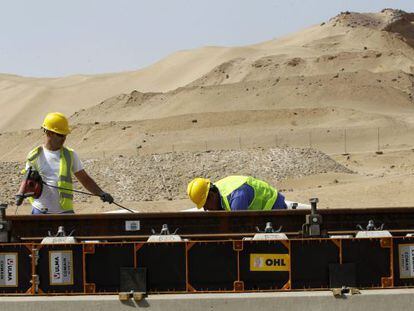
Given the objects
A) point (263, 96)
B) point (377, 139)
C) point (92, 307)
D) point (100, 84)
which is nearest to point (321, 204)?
point (92, 307)

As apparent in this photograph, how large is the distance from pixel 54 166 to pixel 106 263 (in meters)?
1.70

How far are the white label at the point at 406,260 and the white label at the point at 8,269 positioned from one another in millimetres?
2629

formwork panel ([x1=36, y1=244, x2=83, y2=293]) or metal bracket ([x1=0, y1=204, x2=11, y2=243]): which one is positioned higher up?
metal bracket ([x1=0, y1=204, x2=11, y2=243])

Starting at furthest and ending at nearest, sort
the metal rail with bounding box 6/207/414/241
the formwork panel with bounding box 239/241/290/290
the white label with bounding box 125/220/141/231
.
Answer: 1. the white label with bounding box 125/220/141/231
2. the metal rail with bounding box 6/207/414/241
3. the formwork panel with bounding box 239/241/290/290

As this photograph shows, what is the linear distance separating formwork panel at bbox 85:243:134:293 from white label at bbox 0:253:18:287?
1.64ft

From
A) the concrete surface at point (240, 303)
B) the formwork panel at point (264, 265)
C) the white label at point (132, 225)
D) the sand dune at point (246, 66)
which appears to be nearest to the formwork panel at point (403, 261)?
the concrete surface at point (240, 303)

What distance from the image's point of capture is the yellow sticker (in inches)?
237

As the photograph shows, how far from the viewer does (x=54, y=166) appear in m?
7.50

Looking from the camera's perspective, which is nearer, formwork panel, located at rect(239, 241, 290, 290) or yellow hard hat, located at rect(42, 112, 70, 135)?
formwork panel, located at rect(239, 241, 290, 290)

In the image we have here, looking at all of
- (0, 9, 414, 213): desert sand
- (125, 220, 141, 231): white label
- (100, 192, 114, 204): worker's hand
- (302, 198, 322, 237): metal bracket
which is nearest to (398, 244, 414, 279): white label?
(302, 198, 322, 237): metal bracket

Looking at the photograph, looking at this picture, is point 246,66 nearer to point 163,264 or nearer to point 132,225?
point 132,225

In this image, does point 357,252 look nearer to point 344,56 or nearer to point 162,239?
point 162,239

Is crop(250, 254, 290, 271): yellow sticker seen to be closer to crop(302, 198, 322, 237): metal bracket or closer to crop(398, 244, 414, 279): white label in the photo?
crop(302, 198, 322, 237): metal bracket

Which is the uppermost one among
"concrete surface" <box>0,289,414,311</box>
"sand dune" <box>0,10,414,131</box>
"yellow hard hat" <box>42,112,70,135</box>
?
"sand dune" <box>0,10,414,131</box>
